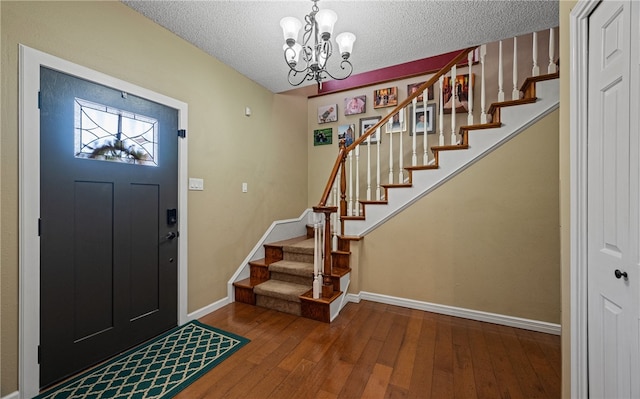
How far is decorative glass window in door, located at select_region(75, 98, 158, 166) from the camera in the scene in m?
1.81

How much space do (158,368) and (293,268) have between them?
1.47m

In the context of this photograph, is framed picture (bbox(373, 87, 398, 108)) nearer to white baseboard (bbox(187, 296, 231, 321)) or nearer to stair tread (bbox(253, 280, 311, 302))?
stair tread (bbox(253, 280, 311, 302))

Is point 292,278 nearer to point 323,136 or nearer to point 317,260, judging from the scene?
point 317,260

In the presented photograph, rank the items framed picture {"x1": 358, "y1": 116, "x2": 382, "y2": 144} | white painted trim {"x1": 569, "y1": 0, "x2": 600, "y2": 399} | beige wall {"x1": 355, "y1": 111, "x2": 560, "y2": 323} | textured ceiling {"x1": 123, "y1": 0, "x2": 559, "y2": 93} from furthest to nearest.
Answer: framed picture {"x1": 358, "y1": 116, "x2": 382, "y2": 144} < beige wall {"x1": 355, "y1": 111, "x2": 560, "y2": 323} < textured ceiling {"x1": 123, "y1": 0, "x2": 559, "y2": 93} < white painted trim {"x1": 569, "y1": 0, "x2": 600, "y2": 399}

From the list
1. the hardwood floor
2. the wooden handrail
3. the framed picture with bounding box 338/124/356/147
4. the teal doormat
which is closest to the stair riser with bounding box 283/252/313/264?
the hardwood floor

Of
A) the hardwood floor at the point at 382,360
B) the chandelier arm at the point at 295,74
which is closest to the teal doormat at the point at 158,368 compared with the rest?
the hardwood floor at the point at 382,360

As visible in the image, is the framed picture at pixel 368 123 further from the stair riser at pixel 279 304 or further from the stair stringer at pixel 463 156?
the stair riser at pixel 279 304

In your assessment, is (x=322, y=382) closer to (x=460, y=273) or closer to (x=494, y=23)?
(x=460, y=273)

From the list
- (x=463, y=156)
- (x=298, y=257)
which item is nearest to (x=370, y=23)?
(x=463, y=156)

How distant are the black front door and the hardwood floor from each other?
0.75 m

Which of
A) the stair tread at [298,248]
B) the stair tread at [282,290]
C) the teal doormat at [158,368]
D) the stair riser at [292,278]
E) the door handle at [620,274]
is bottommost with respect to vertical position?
the teal doormat at [158,368]

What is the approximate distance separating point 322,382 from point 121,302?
→ 1675mm

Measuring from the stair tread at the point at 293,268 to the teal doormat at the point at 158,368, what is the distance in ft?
2.93

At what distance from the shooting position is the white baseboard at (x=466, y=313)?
2332mm
